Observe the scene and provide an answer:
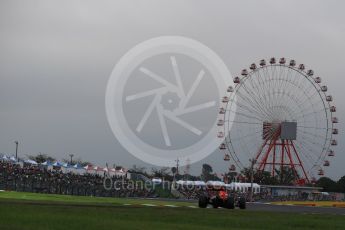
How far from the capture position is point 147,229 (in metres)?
19.9

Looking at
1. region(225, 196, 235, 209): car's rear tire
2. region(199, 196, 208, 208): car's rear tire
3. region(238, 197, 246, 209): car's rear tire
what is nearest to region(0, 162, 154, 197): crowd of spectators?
region(199, 196, 208, 208): car's rear tire

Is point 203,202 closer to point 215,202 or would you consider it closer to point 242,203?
point 215,202

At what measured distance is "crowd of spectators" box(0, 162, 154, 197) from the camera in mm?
66250

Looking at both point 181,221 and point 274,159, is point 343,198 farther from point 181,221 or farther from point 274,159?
point 181,221

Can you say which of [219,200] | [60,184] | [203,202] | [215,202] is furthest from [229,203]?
[60,184]

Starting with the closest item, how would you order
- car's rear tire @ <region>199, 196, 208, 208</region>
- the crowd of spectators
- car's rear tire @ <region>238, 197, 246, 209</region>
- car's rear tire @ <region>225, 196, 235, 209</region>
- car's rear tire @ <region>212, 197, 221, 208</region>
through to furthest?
car's rear tire @ <region>225, 196, 235, 209</region>
car's rear tire @ <region>238, 197, 246, 209</region>
car's rear tire @ <region>212, 197, 221, 208</region>
car's rear tire @ <region>199, 196, 208, 208</region>
the crowd of spectators

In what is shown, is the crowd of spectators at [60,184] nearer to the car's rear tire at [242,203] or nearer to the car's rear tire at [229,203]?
the car's rear tire at [229,203]

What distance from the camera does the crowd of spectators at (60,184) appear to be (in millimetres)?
66250

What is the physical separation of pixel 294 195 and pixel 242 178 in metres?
12.8

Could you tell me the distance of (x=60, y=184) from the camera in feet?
226

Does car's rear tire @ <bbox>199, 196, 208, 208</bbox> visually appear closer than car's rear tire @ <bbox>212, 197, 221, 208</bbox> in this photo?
No

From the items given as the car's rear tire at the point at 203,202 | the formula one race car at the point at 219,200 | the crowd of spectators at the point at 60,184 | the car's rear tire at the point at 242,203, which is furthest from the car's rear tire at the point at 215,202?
the crowd of spectators at the point at 60,184

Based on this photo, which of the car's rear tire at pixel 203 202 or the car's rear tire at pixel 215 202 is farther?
the car's rear tire at pixel 203 202

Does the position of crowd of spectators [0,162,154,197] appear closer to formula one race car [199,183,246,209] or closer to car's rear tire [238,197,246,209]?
formula one race car [199,183,246,209]
